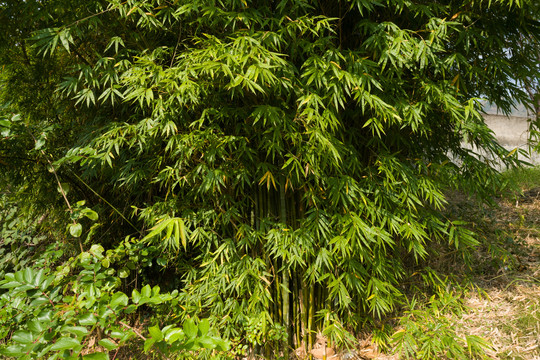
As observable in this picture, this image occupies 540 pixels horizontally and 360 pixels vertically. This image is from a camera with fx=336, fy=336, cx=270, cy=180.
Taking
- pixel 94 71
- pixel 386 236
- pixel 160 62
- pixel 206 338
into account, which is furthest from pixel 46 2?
pixel 386 236

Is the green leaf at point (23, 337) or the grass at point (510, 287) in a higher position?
the green leaf at point (23, 337)

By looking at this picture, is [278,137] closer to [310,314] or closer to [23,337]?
[310,314]

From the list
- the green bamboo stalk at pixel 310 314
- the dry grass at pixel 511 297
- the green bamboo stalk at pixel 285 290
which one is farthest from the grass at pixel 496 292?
the green bamboo stalk at pixel 285 290

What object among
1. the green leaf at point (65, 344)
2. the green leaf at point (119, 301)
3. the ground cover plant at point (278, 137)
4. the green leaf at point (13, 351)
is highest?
the ground cover plant at point (278, 137)

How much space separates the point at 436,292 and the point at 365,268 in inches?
30.2

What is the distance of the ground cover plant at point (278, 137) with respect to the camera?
1791 millimetres

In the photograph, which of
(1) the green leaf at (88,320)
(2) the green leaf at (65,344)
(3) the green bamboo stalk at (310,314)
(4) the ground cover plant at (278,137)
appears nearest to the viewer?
(2) the green leaf at (65,344)

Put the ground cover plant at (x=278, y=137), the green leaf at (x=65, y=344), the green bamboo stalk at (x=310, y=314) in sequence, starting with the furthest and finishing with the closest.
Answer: the green bamboo stalk at (x=310, y=314) → the ground cover plant at (x=278, y=137) → the green leaf at (x=65, y=344)

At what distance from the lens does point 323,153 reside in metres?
1.79

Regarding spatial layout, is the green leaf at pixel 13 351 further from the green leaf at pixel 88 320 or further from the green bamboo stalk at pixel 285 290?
the green bamboo stalk at pixel 285 290

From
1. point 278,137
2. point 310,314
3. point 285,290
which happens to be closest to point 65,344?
point 278,137

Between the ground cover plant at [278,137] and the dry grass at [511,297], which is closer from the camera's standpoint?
the ground cover plant at [278,137]

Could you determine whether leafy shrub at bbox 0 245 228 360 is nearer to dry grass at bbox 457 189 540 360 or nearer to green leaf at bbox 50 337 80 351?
green leaf at bbox 50 337 80 351

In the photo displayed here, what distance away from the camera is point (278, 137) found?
5.84ft
